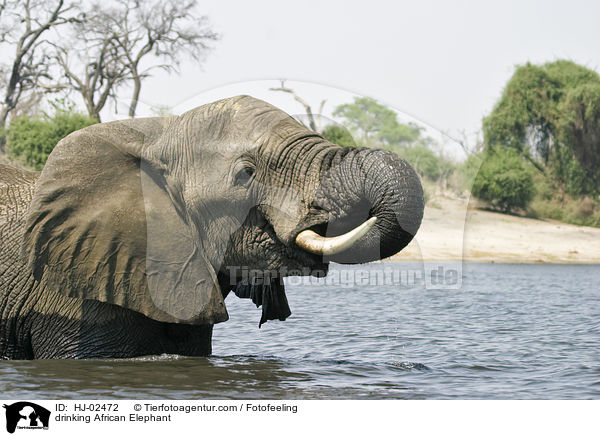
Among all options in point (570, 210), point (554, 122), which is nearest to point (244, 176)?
point (570, 210)

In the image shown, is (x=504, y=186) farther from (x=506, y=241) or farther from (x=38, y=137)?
(x=38, y=137)

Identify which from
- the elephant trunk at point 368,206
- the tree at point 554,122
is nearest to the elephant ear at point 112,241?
the elephant trunk at point 368,206

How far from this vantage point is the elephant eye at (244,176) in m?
5.27

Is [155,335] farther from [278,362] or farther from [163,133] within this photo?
[278,362]

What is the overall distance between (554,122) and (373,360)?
2955cm

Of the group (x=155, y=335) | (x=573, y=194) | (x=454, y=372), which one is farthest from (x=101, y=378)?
(x=573, y=194)

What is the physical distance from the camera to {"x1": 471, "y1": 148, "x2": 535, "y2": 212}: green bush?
97.6 feet

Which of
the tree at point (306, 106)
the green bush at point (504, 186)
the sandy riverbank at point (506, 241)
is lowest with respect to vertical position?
the sandy riverbank at point (506, 241)

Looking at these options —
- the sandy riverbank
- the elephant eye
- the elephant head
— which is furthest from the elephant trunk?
the sandy riverbank

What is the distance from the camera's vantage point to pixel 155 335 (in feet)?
19.1

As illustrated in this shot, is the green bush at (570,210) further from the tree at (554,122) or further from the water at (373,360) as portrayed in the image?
the water at (373,360)

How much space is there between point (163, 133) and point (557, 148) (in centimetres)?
3210

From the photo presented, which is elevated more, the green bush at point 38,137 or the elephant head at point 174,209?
the green bush at point 38,137
